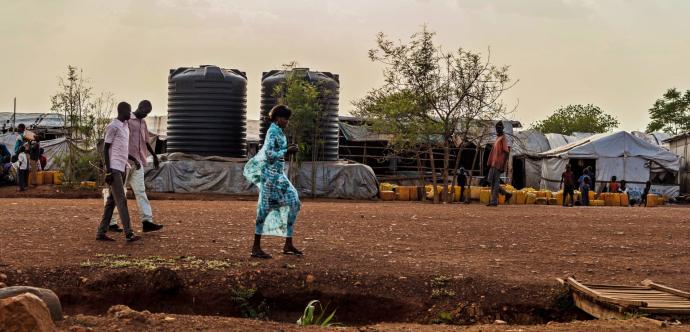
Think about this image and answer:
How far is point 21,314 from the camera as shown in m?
4.89

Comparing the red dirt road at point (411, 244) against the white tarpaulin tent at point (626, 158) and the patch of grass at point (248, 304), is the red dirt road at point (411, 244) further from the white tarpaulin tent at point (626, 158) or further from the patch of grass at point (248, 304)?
the white tarpaulin tent at point (626, 158)

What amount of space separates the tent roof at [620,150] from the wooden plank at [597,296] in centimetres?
2656

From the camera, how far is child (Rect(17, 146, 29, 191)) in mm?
20711

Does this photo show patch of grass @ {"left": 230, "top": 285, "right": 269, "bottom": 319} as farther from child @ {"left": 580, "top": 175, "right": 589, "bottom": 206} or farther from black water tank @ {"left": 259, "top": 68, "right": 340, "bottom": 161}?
child @ {"left": 580, "top": 175, "right": 589, "bottom": 206}

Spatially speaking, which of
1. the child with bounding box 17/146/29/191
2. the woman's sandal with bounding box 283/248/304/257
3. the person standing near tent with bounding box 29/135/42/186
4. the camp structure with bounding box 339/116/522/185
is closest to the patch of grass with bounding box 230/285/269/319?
the woman's sandal with bounding box 283/248/304/257

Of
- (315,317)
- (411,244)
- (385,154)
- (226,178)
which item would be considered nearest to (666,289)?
(315,317)

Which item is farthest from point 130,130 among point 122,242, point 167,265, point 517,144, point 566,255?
point 517,144

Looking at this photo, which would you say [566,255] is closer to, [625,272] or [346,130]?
[625,272]

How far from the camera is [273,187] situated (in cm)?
834

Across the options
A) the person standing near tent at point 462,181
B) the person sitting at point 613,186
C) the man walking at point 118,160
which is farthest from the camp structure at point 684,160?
the man walking at point 118,160

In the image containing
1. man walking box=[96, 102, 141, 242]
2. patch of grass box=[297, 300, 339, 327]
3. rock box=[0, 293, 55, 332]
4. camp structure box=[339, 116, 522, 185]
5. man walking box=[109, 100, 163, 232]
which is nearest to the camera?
rock box=[0, 293, 55, 332]

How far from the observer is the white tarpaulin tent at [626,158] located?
33.0 metres

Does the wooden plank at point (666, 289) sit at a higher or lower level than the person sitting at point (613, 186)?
lower

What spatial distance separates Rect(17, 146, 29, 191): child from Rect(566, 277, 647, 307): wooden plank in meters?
16.4
